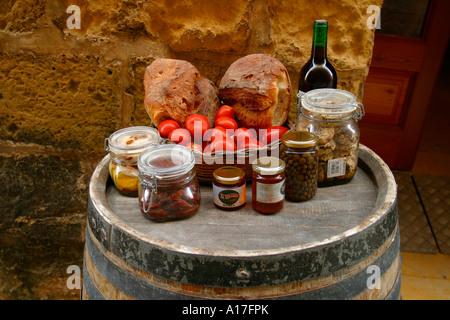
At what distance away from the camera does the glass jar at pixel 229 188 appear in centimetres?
104

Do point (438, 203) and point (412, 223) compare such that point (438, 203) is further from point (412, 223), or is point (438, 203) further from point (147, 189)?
point (147, 189)

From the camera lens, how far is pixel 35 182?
67.6 inches

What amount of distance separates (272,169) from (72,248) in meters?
1.18

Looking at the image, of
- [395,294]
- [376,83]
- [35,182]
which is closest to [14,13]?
[35,182]

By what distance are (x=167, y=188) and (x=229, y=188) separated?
0.49 feet

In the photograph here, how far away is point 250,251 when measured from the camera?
33.9 inches

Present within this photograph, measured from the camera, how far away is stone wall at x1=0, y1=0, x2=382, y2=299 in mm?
1473

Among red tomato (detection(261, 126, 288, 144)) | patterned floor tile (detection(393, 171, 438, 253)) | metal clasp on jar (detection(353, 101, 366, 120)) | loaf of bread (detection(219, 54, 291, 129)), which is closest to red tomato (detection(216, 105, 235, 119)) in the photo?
loaf of bread (detection(219, 54, 291, 129))

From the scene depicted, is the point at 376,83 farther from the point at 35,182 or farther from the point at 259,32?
the point at 35,182

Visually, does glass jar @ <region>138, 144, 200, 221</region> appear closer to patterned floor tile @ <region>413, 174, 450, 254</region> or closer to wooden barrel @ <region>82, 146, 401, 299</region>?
wooden barrel @ <region>82, 146, 401, 299</region>

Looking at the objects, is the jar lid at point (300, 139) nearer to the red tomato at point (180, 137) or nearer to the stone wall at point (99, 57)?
the red tomato at point (180, 137)

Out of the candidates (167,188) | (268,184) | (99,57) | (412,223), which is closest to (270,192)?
(268,184)

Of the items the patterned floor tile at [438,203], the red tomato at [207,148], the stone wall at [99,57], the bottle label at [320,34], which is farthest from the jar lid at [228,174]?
the patterned floor tile at [438,203]

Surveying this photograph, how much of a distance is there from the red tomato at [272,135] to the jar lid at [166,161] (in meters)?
0.24
